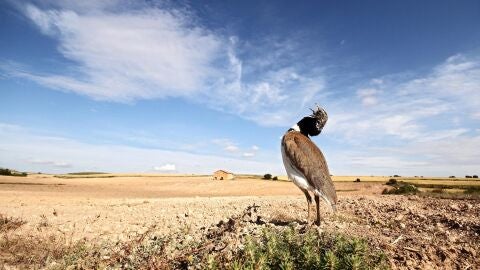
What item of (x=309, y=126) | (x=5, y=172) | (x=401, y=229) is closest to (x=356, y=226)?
(x=401, y=229)

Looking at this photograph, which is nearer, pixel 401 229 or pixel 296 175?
pixel 296 175

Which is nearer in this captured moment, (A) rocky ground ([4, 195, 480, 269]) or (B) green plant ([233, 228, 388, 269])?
(B) green plant ([233, 228, 388, 269])

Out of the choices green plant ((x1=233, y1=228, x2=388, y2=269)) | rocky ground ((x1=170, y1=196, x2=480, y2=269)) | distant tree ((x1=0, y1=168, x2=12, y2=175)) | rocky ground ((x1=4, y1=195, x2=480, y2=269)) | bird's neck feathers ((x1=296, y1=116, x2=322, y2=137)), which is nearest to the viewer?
green plant ((x1=233, y1=228, x2=388, y2=269))

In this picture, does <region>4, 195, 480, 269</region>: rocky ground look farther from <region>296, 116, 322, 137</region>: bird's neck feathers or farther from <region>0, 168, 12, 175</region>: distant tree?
<region>0, 168, 12, 175</region>: distant tree

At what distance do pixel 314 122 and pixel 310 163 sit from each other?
1.24 metres

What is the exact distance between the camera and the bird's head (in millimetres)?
9906

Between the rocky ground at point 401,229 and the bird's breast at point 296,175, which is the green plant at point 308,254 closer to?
the rocky ground at point 401,229

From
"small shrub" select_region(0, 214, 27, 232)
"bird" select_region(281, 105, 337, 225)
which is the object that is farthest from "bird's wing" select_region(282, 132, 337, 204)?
"small shrub" select_region(0, 214, 27, 232)

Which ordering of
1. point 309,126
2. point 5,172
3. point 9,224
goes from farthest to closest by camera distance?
1. point 5,172
2. point 9,224
3. point 309,126

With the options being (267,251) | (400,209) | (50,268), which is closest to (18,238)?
(50,268)

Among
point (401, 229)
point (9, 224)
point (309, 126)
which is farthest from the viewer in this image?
point (9, 224)

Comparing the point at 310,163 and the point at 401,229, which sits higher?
the point at 310,163

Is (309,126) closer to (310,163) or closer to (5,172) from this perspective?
(310,163)

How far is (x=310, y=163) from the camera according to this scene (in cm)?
923
